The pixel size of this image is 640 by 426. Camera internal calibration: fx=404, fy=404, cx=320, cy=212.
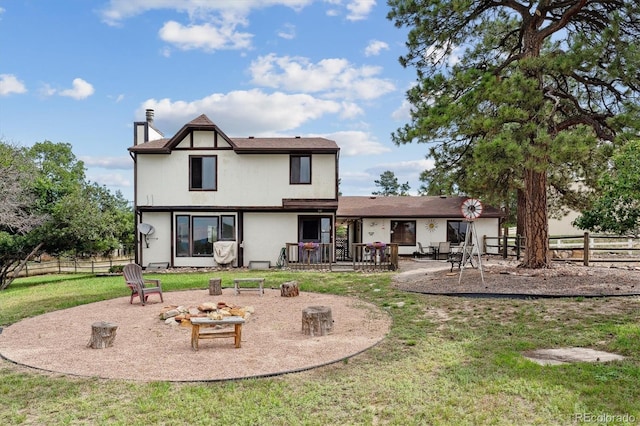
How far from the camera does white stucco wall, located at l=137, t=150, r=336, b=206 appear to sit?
17.7 m

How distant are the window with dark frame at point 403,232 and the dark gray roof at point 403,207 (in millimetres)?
615

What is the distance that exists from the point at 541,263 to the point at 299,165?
398 inches

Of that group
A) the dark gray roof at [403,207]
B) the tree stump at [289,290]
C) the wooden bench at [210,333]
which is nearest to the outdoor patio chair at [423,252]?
the dark gray roof at [403,207]

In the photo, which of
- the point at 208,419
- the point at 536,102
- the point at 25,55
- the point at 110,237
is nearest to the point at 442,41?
the point at 536,102

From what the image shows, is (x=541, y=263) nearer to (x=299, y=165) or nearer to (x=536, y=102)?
(x=536, y=102)

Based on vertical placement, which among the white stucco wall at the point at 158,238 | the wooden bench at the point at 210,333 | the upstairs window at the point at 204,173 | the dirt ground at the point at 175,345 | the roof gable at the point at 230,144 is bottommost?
the dirt ground at the point at 175,345

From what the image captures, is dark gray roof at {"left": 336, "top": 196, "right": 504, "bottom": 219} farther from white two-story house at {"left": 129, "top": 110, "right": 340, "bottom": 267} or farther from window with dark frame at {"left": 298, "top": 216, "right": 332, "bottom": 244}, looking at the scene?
white two-story house at {"left": 129, "top": 110, "right": 340, "bottom": 267}

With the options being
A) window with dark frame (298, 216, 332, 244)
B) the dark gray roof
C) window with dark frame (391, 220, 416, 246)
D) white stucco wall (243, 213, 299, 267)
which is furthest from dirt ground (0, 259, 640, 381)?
window with dark frame (391, 220, 416, 246)

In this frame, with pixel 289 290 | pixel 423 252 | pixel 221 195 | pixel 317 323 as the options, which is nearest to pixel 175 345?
pixel 317 323

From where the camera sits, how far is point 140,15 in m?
14.8

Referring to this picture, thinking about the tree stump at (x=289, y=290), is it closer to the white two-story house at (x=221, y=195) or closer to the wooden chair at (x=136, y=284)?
the wooden chair at (x=136, y=284)

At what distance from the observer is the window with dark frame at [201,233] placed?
17.8 metres

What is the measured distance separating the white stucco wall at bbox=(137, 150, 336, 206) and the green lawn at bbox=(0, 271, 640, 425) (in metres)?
11.6

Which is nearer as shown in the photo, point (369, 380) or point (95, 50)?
point (369, 380)
